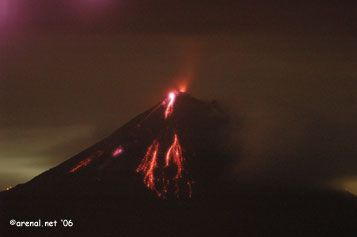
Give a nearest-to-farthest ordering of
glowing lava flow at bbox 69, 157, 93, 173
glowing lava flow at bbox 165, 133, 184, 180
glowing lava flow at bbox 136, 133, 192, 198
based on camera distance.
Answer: glowing lava flow at bbox 136, 133, 192, 198 < glowing lava flow at bbox 69, 157, 93, 173 < glowing lava flow at bbox 165, 133, 184, 180

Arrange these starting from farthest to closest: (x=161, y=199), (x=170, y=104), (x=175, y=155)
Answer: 1. (x=170, y=104)
2. (x=175, y=155)
3. (x=161, y=199)

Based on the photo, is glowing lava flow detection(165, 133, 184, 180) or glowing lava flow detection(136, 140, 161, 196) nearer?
glowing lava flow detection(136, 140, 161, 196)

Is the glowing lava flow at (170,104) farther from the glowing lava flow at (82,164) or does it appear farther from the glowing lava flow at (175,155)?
the glowing lava flow at (82,164)

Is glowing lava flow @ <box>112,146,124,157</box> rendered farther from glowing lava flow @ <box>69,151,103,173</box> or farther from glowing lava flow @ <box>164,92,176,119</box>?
glowing lava flow @ <box>164,92,176,119</box>

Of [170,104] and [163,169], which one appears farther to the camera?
[170,104]

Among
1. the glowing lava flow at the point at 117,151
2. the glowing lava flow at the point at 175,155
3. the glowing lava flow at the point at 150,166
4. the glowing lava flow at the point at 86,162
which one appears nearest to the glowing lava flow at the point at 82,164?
the glowing lava flow at the point at 86,162

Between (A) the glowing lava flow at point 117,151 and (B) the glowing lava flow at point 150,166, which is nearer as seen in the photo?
(B) the glowing lava flow at point 150,166

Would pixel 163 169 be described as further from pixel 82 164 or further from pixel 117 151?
pixel 82 164

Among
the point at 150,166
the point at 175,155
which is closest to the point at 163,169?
the point at 150,166

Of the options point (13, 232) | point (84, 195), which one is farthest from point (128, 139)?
point (13, 232)

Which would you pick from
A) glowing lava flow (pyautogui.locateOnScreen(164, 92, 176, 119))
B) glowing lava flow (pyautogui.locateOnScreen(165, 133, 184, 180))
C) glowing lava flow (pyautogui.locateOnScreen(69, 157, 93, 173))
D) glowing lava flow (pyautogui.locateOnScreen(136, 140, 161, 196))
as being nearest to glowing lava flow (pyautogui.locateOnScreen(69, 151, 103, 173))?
glowing lava flow (pyautogui.locateOnScreen(69, 157, 93, 173))
